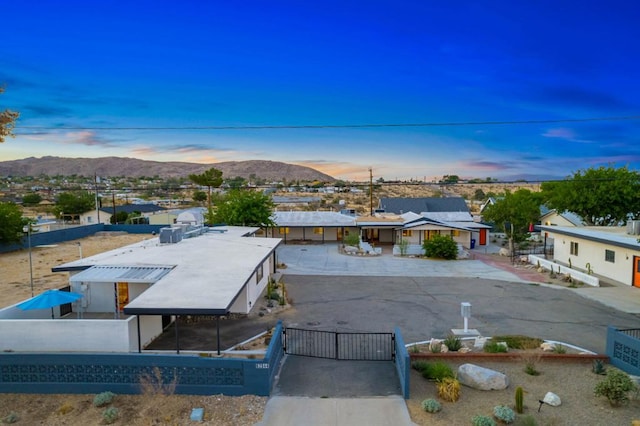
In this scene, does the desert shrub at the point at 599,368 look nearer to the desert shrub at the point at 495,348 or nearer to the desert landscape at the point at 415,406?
the desert landscape at the point at 415,406

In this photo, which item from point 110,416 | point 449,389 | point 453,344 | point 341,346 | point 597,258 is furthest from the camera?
point 597,258

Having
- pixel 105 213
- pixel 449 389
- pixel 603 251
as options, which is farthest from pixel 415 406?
pixel 105 213

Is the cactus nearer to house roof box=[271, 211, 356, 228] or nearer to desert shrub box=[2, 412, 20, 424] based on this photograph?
desert shrub box=[2, 412, 20, 424]

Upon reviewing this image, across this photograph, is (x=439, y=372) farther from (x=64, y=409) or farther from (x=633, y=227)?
(x=633, y=227)

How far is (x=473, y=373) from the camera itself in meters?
11.6

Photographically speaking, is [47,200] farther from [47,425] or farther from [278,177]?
[278,177]

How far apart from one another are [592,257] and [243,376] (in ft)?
90.9

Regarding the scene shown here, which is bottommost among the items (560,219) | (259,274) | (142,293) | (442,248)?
(442,248)

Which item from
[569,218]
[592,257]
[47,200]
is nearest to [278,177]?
[47,200]

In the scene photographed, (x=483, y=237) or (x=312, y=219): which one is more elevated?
(x=312, y=219)

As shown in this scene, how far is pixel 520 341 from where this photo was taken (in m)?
14.9

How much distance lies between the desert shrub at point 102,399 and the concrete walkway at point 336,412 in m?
4.05

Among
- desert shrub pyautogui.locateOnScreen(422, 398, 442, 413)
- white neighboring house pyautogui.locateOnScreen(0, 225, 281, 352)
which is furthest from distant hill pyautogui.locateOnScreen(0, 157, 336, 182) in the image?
desert shrub pyautogui.locateOnScreen(422, 398, 442, 413)

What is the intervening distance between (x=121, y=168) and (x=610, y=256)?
185 m
